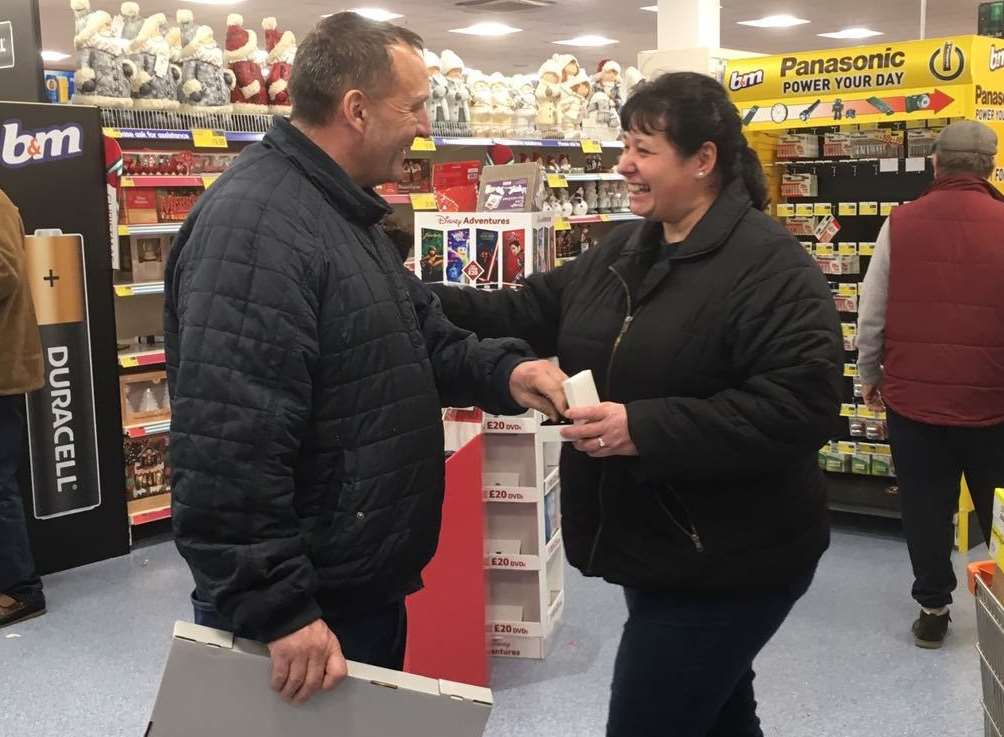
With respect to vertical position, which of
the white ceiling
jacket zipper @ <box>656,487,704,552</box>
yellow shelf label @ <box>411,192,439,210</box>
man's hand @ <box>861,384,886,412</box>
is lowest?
man's hand @ <box>861,384,886,412</box>

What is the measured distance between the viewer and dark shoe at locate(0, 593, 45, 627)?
14.6 feet

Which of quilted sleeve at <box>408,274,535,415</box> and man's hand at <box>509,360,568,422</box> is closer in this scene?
man's hand at <box>509,360,568,422</box>

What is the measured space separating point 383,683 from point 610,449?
0.57 metres

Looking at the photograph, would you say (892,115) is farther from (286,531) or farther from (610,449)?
(286,531)

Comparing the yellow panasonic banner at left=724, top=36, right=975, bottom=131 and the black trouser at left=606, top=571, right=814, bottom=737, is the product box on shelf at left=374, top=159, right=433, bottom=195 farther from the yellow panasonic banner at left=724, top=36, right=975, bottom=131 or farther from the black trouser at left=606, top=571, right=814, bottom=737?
the black trouser at left=606, top=571, right=814, bottom=737

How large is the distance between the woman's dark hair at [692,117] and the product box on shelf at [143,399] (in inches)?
149

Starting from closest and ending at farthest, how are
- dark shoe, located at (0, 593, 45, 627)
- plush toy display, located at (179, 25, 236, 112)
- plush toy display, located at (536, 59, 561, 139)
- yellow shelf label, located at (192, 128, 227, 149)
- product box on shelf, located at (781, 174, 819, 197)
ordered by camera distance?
dark shoe, located at (0, 593, 45, 627), yellow shelf label, located at (192, 128, 227, 149), plush toy display, located at (179, 25, 236, 112), product box on shelf, located at (781, 174, 819, 197), plush toy display, located at (536, 59, 561, 139)

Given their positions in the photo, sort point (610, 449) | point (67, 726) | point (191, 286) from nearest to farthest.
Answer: point (191, 286)
point (610, 449)
point (67, 726)

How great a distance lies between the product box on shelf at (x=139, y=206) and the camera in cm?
535

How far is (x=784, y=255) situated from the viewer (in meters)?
2.09

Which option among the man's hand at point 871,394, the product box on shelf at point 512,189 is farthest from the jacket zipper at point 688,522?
the man's hand at point 871,394

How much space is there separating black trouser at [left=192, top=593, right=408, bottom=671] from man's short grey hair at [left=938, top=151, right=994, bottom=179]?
302cm

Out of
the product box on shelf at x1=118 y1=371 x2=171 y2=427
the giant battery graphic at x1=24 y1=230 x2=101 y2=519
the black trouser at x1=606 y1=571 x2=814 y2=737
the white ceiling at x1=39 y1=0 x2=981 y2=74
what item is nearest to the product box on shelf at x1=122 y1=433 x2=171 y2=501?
the product box on shelf at x1=118 y1=371 x2=171 y2=427

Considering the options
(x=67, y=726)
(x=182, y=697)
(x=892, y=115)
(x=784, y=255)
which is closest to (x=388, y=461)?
(x=182, y=697)
